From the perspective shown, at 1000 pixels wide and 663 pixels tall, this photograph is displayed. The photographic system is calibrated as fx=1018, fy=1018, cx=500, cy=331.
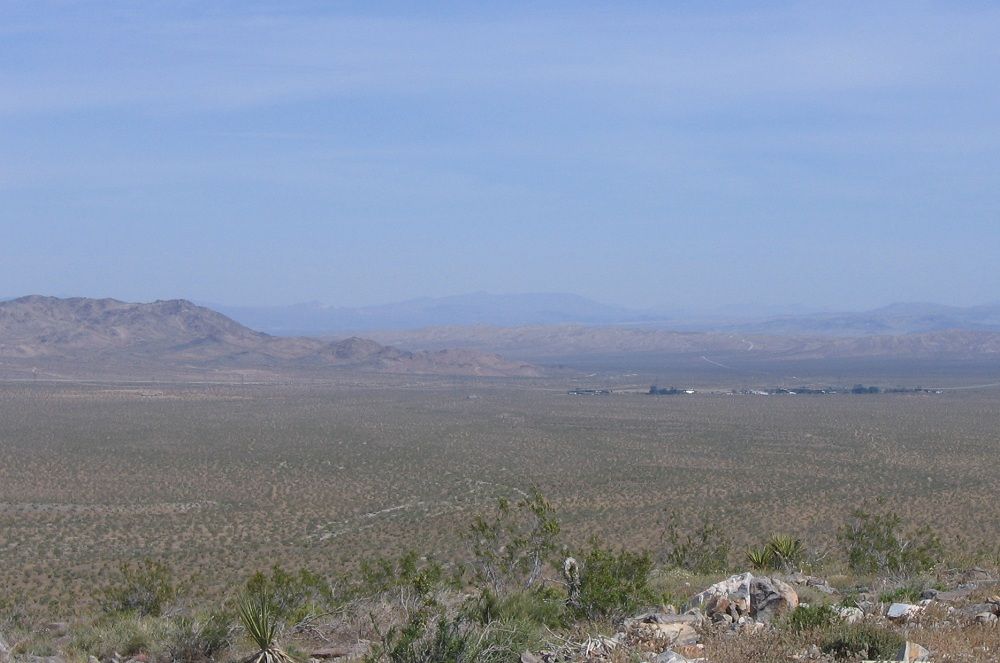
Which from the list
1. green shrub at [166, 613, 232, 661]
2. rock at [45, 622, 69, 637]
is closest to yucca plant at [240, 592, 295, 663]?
green shrub at [166, 613, 232, 661]

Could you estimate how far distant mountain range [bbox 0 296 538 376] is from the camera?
123500 mm

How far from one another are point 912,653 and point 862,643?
0.41 m

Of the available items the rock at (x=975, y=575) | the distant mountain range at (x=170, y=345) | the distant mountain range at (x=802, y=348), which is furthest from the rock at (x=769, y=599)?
the distant mountain range at (x=802, y=348)

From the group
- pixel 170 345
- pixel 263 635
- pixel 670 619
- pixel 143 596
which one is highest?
pixel 170 345

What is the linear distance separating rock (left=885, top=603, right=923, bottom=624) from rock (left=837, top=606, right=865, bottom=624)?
252mm

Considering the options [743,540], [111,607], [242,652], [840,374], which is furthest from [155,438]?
[840,374]

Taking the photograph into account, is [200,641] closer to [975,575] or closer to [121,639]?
[121,639]

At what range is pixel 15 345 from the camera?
129m

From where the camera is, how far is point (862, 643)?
25.3 feet

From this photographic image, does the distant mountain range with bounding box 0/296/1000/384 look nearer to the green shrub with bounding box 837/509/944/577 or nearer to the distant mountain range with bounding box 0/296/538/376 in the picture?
the distant mountain range with bounding box 0/296/538/376

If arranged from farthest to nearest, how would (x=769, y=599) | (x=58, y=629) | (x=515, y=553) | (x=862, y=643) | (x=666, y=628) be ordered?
(x=515, y=553) → (x=58, y=629) → (x=769, y=599) → (x=666, y=628) → (x=862, y=643)

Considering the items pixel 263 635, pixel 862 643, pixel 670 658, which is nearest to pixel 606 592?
pixel 670 658

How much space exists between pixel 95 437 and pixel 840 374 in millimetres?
89898

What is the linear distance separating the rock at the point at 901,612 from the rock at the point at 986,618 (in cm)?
50
